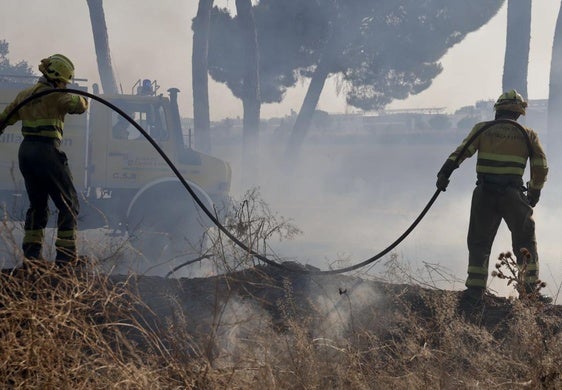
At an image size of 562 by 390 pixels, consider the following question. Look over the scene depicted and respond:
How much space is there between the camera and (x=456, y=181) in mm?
29000

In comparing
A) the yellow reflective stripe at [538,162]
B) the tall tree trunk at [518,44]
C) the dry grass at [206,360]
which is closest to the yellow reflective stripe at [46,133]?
the dry grass at [206,360]

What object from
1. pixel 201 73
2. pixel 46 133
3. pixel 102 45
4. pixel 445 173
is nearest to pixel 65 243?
pixel 46 133

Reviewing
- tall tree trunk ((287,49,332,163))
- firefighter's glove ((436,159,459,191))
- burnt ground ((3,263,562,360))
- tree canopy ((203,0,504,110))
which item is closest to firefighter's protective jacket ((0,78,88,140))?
burnt ground ((3,263,562,360))

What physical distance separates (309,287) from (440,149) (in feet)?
107

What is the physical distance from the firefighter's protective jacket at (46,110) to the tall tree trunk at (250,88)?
548 inches

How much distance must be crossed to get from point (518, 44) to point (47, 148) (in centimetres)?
1531

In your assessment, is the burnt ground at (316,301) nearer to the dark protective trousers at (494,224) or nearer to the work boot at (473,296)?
the work boot at (473,296)

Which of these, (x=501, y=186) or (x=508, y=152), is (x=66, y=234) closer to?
(x=501, y=186)

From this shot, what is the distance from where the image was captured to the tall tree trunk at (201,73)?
2033cm

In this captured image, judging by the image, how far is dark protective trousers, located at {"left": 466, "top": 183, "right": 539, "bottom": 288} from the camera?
6629 mm

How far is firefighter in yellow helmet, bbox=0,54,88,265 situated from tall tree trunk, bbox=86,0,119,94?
1366 centimetres

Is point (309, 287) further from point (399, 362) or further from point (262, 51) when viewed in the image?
point (262, 51)

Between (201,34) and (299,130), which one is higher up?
(201,34)

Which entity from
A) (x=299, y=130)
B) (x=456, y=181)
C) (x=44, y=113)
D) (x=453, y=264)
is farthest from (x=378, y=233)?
(x=44, y=113)
